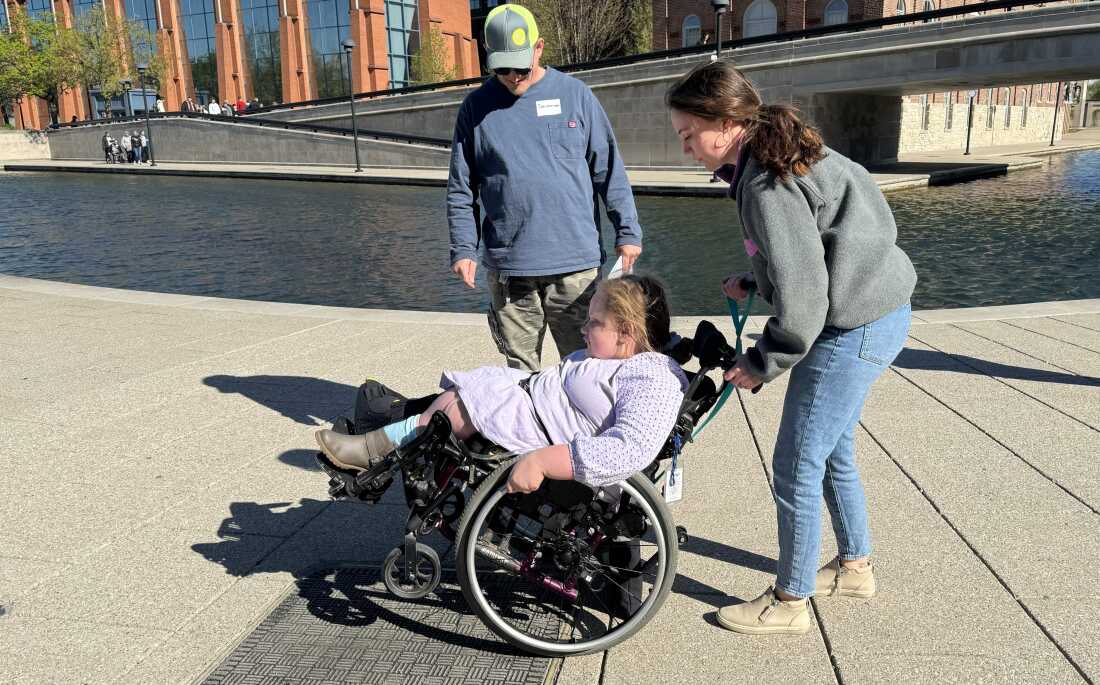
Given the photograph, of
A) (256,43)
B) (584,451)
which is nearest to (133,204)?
(584,451)

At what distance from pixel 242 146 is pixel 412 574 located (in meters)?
42.5

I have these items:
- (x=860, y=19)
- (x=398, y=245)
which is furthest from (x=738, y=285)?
(x=860, y=19)

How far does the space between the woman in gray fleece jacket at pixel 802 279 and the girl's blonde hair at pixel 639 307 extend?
311 mm

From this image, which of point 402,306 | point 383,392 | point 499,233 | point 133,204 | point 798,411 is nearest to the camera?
point 798,411

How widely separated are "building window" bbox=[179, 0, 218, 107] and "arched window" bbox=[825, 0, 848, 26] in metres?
39.5

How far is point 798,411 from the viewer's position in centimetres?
268

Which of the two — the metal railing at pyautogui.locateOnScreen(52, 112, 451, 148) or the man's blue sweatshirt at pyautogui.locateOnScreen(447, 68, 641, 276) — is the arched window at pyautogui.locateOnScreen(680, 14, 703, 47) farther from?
the man's blue sweatshirt at pyautogui.locateOnScreen(447, 68, 641, 276)

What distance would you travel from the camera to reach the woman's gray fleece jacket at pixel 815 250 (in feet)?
7.77

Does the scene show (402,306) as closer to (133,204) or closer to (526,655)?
(526,655)

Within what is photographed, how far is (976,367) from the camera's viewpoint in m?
5.82

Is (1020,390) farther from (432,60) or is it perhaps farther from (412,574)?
(432,60)

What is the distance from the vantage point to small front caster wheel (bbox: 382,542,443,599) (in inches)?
112

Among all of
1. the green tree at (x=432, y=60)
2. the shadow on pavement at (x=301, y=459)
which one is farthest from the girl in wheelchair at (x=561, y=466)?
the green tree at (x=432, y=60)

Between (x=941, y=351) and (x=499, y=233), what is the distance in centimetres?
386
